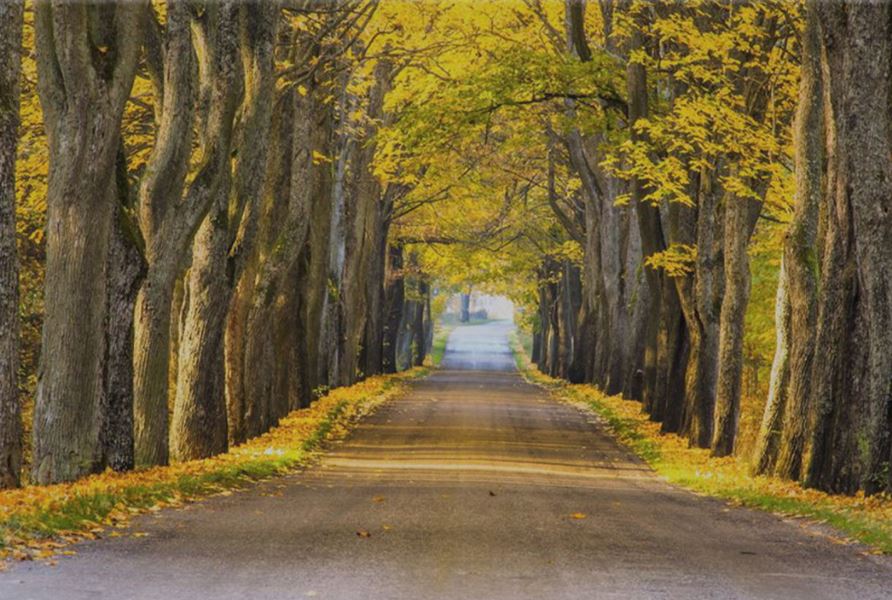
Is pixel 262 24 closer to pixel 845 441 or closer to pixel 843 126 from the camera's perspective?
pixel 843 126

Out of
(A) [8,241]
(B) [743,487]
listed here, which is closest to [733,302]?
(B) [743,487]

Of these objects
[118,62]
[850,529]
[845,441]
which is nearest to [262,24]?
[118,62]

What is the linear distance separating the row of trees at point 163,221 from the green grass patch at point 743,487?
23.3 ft

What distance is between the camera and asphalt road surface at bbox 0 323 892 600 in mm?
10070

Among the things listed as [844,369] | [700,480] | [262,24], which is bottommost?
[700,480]

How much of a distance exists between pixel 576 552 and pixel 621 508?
188 inches

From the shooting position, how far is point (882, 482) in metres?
17.7

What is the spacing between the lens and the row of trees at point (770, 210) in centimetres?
1784

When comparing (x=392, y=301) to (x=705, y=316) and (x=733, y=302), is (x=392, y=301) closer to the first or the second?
(x=705, y=316)

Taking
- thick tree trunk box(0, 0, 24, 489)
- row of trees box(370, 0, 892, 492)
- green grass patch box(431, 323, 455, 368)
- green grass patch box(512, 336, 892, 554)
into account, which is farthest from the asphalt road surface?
green grass patch box(431, 323, 455, 368)

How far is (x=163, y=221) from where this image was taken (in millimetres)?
19391

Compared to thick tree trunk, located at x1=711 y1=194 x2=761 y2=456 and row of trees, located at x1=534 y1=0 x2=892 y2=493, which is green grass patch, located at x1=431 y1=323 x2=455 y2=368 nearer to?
row of trees, located at x1=534 y1=0 x2=892 y2=493

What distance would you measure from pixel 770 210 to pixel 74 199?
22.9m

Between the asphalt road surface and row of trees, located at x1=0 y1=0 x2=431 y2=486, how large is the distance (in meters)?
2.02
